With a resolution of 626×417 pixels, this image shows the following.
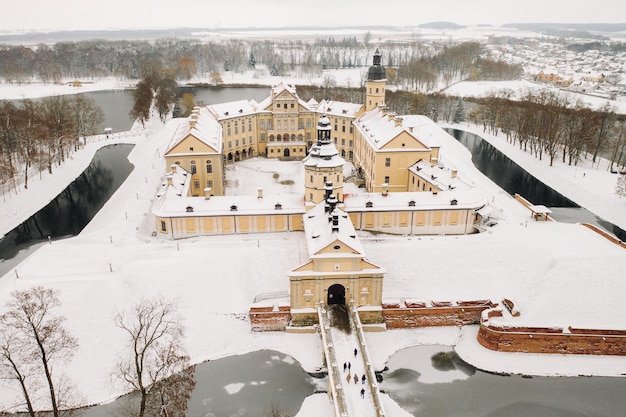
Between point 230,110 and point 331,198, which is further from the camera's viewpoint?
point 230,110

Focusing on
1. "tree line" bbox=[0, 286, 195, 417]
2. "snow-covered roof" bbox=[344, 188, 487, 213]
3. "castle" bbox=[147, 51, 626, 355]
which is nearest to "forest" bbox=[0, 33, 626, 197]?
"castle" bbox=[147, 51, 626, 355]

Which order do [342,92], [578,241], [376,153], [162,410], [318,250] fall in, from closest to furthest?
[162,410]
[318,250]
[578,241]
[376,153]
[342,92]

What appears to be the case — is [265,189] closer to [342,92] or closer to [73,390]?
[73,390]

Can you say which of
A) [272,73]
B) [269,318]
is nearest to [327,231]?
[269,318]

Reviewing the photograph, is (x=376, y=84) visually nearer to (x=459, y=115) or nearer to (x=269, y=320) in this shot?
(x=269, y=320)

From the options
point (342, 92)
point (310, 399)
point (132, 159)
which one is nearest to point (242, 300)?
point (310, 399)

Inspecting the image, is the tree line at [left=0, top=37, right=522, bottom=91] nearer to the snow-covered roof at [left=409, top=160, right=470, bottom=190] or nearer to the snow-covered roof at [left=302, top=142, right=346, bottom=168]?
the snow-covered roof at [left=409, top=160, right=470, bottom=190]

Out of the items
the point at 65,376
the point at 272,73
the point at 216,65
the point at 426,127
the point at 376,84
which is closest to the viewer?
the point at 65,376

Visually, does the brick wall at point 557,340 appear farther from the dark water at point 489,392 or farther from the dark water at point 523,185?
the dark water at point 523,185
